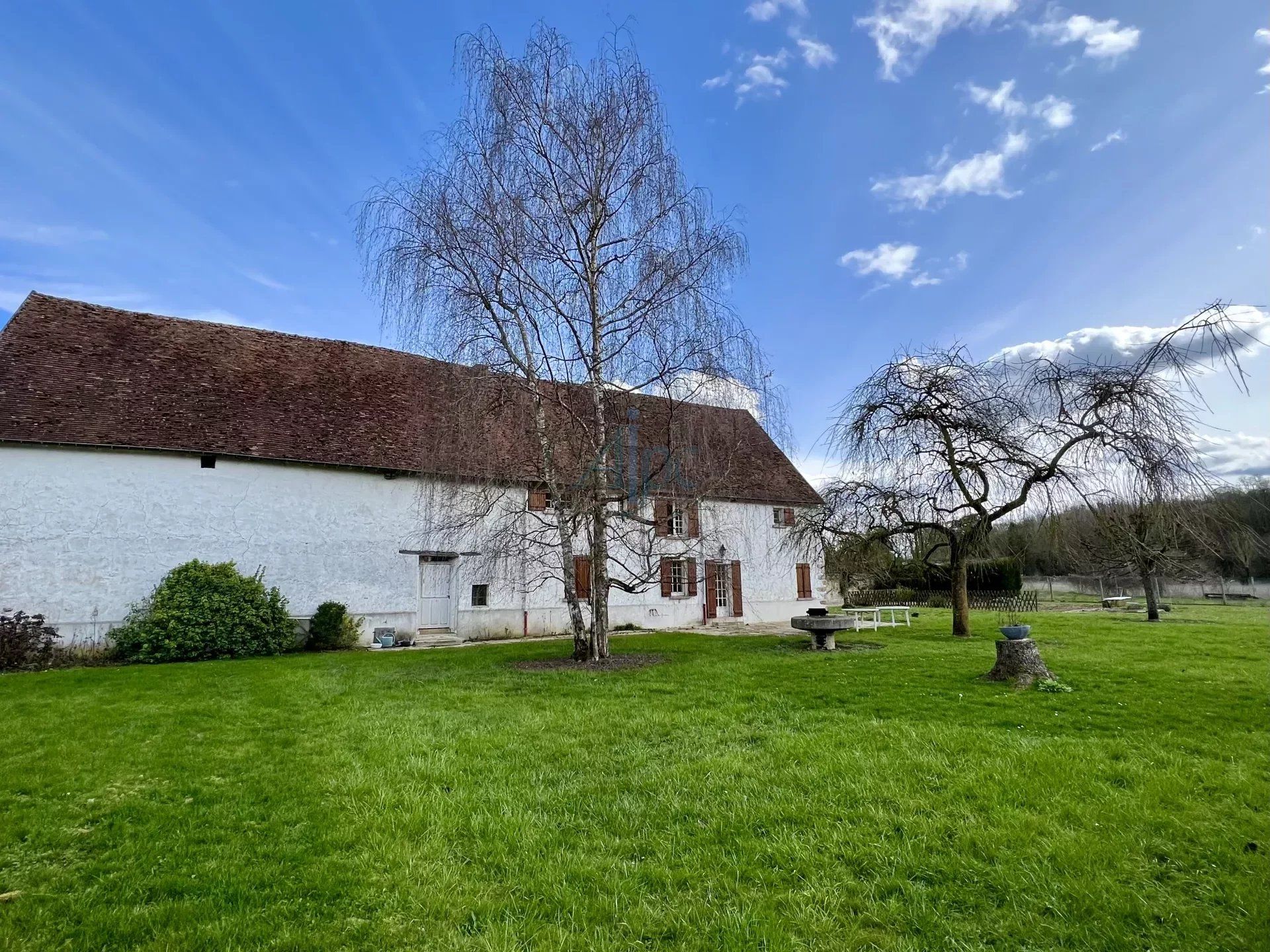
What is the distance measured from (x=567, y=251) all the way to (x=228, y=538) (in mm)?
9922

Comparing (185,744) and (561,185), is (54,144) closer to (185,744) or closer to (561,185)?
(561,185)

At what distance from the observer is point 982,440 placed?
12203mm

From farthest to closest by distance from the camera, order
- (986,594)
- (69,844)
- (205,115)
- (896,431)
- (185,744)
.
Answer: (986,594) → (896,431) → (205,115) → (185,744) → (69,844)

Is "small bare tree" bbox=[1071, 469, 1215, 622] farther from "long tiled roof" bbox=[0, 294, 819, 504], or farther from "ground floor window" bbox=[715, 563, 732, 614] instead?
"ground floor window" bbox=[715, 563, 732, 614]

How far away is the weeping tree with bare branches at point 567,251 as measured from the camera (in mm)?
9961

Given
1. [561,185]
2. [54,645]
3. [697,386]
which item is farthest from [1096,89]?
[54,645]

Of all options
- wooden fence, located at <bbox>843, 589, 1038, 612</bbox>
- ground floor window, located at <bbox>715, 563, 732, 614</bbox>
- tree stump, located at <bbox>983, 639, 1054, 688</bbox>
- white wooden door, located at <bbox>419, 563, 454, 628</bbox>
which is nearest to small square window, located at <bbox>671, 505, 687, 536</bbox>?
tree stump, located at <bbox>983, 639, 1054, 688</bbox>

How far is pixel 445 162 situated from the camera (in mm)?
10383

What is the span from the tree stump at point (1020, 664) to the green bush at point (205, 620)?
1351cm

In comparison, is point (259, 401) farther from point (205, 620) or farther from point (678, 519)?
point (678, 519)

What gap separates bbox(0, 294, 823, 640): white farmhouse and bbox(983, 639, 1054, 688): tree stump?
407cm

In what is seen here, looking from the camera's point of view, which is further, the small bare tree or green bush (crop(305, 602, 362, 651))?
green bush (crop(305, 602, 362, 651))

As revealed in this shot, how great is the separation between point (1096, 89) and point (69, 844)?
10504mm

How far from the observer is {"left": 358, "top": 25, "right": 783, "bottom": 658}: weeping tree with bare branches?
32.7 feet
